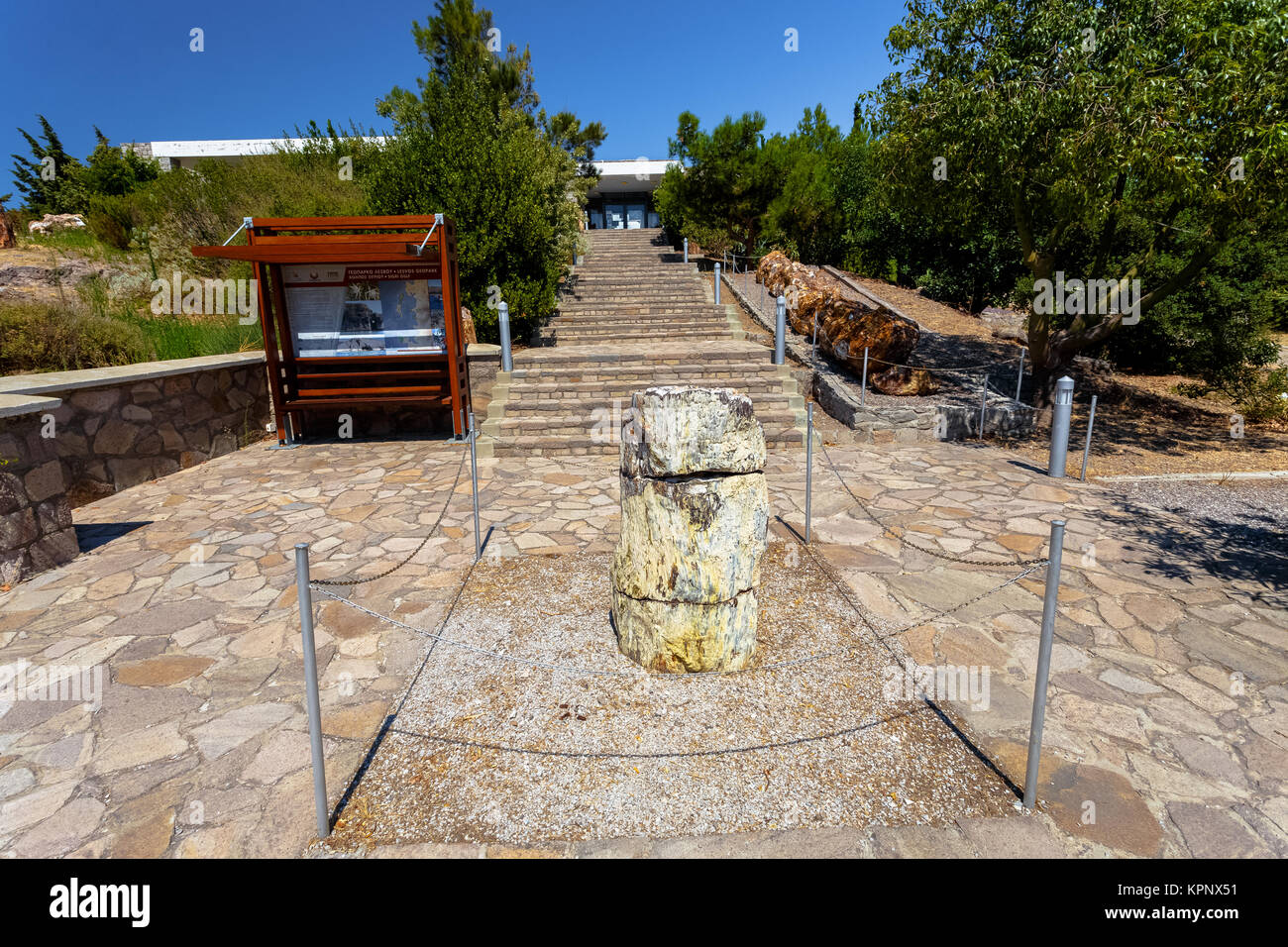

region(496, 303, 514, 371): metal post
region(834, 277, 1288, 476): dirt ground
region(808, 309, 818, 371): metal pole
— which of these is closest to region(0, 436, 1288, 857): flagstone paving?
region(834, 277, 1288, 476): dirt ground

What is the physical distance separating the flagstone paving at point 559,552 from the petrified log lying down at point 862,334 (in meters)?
3.20

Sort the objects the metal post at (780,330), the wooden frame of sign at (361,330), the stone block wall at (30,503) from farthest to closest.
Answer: the metal post at (780,330), the wooden frame of sign at (361,330), the stone block wall at (30,503)

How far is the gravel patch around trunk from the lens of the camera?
266 centimetres

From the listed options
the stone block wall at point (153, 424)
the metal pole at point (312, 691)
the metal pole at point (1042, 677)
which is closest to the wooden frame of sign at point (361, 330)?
the stone block wall at point (153, 424)

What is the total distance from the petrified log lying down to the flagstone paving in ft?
10.5

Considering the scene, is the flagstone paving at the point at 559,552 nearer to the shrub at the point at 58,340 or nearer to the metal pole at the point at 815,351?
the shrub at the point at 58,340

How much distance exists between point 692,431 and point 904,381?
7.81 metres

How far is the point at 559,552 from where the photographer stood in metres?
5.45

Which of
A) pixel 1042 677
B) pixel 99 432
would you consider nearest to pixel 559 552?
pixel 1042 677

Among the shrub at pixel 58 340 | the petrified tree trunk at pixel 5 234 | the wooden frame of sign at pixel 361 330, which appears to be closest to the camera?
the shrub at pixel 58 340

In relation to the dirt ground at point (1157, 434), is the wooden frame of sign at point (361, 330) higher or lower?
higher

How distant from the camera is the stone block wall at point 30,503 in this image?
15.4 feet

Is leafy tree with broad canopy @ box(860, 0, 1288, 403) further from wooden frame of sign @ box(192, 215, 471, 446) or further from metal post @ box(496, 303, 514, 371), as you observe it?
wooden frame of sign @ box(192, 215, 471, 446)
